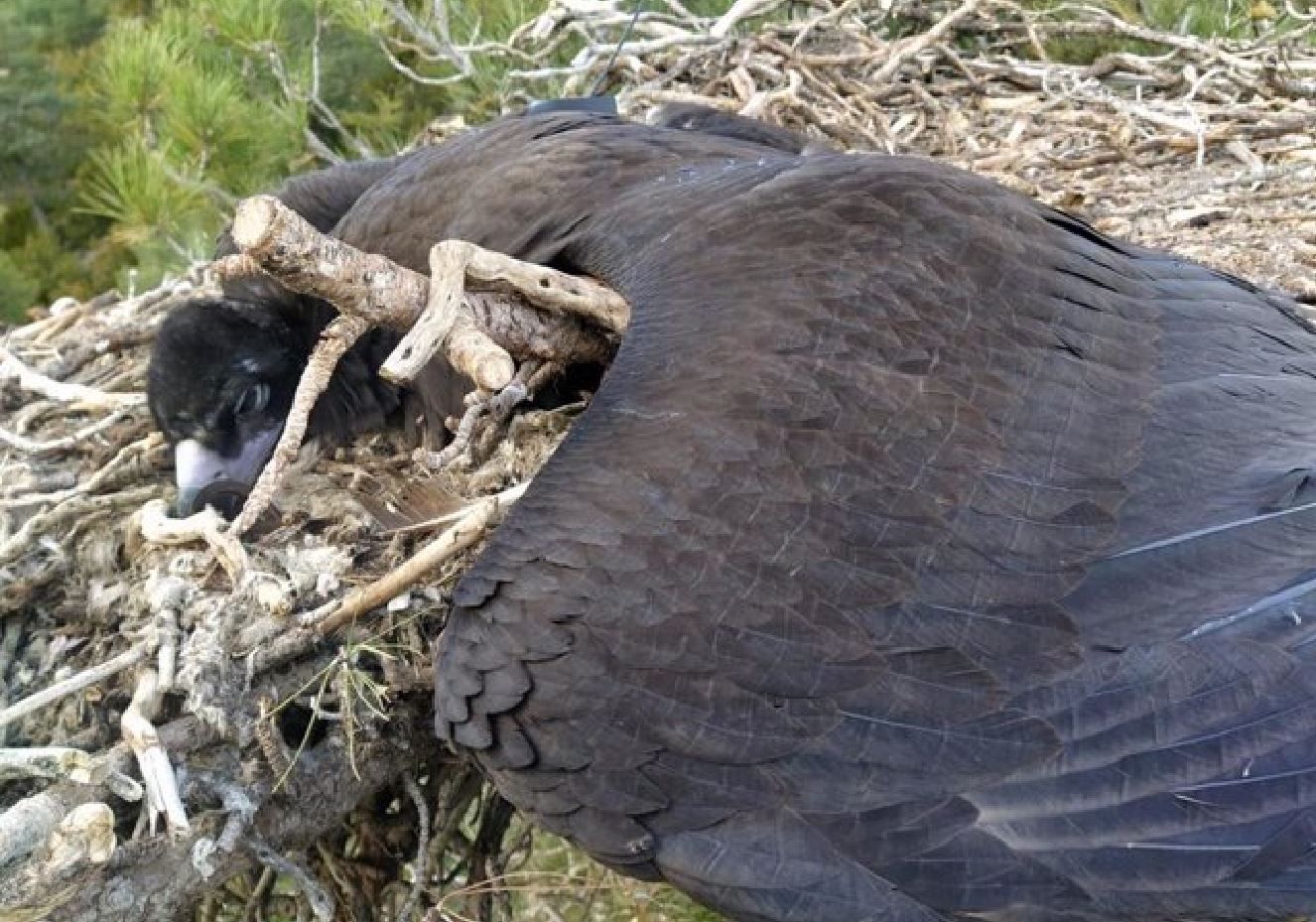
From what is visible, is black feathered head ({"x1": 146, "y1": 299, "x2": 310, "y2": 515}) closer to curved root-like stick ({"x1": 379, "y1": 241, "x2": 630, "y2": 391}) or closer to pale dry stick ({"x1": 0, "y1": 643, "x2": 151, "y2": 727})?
pale dry stick ({"x1": 0, "y1": 643, "x2": 151, "y2": 727})

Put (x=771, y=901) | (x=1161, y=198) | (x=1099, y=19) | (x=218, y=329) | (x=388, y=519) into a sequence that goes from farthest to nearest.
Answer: (x=1099, y=19) → (x=1161, y=198) → (x=218, y=329) → (x=388, y=519) → (x=771, y=901)

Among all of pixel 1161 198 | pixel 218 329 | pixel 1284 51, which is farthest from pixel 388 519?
pixel 1284 51

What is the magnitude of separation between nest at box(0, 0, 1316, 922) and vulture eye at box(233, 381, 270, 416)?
203mm

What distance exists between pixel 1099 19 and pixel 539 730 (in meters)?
3.63

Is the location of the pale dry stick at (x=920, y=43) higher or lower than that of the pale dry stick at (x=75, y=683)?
higher

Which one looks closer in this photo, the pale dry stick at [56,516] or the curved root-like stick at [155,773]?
the curved root-like stick at [155,773]

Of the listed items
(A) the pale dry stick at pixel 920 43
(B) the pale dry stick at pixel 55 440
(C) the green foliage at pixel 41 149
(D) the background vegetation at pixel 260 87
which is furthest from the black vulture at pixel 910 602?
(C) the green foliage at pixel 41 149

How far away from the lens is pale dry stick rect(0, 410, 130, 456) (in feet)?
10.8

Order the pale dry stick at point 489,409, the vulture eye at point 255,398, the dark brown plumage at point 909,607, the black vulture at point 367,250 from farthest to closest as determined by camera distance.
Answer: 1. the vulture eye at point 255,398
2. the black vulture at point 367,250
3. the pale dry stick at point 489,409
4. the dark brown plumage at point 909,607

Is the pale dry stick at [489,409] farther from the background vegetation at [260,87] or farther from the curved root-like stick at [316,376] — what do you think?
the background vegetation at [260,87]

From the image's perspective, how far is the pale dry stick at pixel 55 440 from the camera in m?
3.28

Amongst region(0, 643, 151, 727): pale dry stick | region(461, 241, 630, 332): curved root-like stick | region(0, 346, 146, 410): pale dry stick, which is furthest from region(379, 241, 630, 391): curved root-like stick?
region(0, 346, 146, 410): pale dry stick

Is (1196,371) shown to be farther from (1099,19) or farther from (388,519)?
(1099,19)

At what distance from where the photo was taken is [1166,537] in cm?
214
